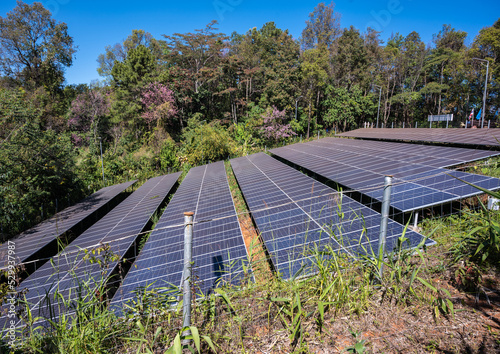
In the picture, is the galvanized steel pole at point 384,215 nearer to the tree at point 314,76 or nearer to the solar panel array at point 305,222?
the solar panel array at point 305,222

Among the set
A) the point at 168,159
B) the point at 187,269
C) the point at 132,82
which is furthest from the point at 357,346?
the point at 132,82

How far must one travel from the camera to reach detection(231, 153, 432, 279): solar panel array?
135 inches

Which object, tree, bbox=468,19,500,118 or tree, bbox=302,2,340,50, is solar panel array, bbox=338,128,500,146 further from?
tree, bbox=302,2,340,50

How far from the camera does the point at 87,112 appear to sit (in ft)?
98.0

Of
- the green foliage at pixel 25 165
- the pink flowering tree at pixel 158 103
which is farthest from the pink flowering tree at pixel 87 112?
the green foliage at pixel 25 165

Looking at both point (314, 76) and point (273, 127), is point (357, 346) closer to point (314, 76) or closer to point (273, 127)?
point (273, 127)

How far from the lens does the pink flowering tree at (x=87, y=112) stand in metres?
29.4

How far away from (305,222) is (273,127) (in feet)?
76.9

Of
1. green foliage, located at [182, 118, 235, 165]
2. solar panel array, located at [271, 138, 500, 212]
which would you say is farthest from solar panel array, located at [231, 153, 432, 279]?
green foliage, located at [182, 118, 235, 165]

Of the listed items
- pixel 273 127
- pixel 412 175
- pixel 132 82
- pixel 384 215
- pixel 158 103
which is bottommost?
pixel 412 175

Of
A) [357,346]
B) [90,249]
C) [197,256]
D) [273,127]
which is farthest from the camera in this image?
[273,127]

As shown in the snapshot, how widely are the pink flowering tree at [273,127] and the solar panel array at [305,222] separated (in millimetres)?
17677

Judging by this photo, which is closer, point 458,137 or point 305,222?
point 305,222

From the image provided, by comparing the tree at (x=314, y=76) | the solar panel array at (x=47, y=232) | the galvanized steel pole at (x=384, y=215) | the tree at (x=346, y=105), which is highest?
the tree at (x=314, y=76)
